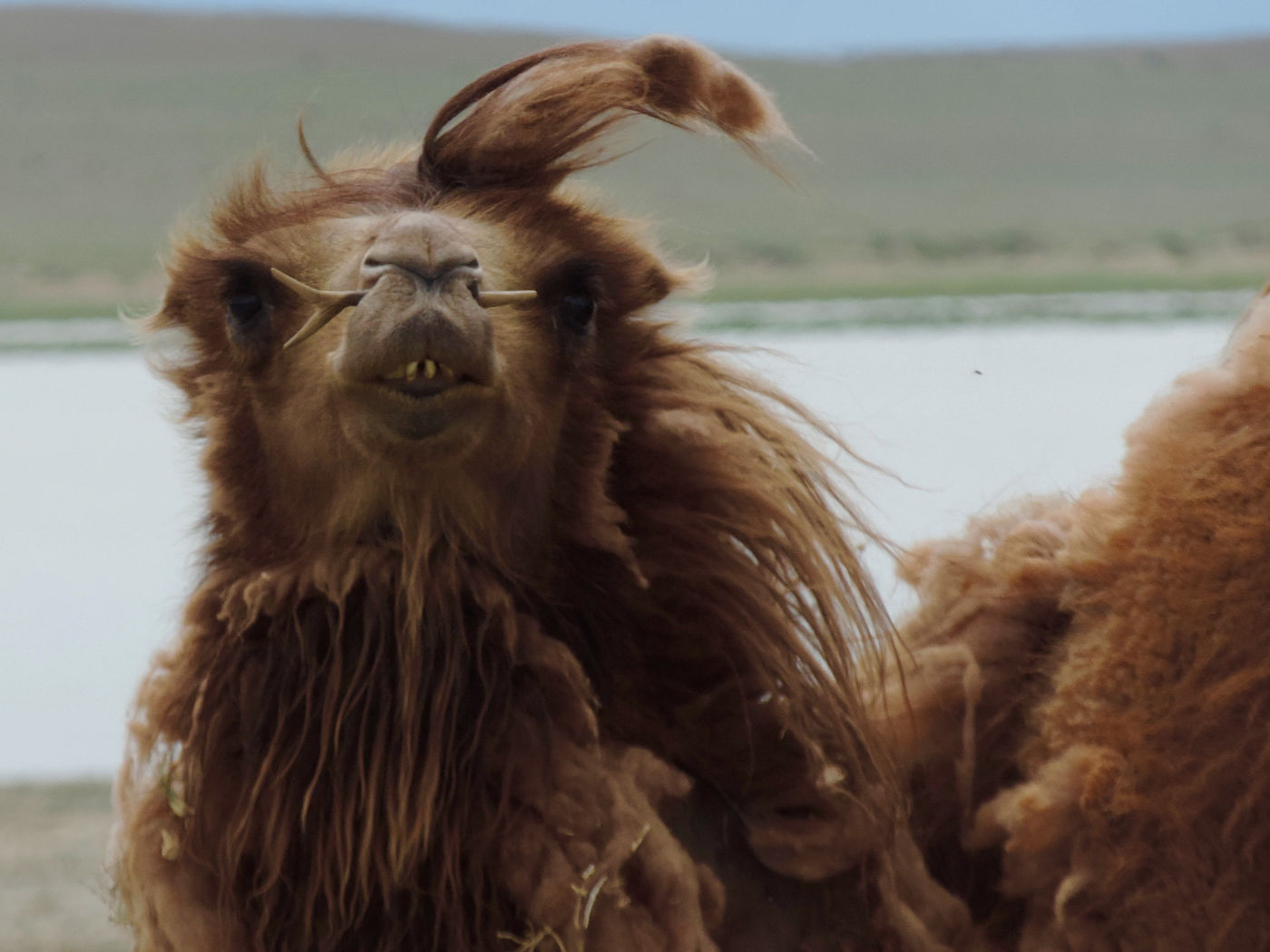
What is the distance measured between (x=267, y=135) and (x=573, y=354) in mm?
455

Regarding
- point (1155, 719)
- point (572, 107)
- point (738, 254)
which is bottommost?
point (738, 254)

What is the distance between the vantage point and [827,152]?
15.6 metres

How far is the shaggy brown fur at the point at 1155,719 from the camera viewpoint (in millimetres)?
1653

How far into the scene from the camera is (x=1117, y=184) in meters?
15.8

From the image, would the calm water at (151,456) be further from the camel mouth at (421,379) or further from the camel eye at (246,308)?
the camel mouth at (421,379)

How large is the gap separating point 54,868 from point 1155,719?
2830 mm

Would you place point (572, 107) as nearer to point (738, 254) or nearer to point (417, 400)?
point (417, 400)

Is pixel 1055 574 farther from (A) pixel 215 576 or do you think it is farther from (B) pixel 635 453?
(A) pixel 215 576

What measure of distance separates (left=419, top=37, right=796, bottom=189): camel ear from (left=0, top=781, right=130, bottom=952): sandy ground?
1.76 m

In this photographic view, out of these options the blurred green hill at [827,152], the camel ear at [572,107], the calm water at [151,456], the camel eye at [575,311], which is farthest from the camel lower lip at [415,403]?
the blurred green hill at [827,152]

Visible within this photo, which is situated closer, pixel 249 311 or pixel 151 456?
pixel 249 311

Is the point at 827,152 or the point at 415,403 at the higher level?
the point at 415,403

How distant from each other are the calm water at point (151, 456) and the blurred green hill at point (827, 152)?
14.5 ft

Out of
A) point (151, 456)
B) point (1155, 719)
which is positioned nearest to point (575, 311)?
point (1155, 719)
